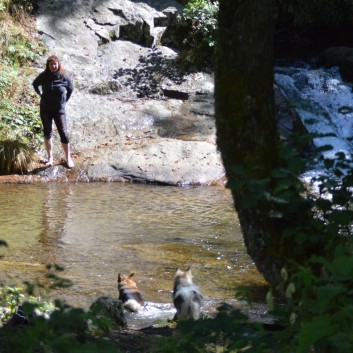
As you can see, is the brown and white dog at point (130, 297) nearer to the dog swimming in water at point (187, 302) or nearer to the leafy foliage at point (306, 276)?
the dog swimming in water at point (187, 302)

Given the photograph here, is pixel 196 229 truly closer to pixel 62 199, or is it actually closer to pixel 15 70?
pixel 62 199

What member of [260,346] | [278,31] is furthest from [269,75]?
[278,31]

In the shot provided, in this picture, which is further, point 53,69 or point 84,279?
point 53,69

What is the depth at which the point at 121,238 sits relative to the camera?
925 cm

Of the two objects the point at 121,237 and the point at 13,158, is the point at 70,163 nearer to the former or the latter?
the point at 13,158

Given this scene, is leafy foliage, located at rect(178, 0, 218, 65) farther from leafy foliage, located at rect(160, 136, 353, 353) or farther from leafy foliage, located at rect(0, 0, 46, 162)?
leafy foliage, located at rect(160, 136, 353, 353)

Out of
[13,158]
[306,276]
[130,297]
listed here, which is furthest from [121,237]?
[306,276]

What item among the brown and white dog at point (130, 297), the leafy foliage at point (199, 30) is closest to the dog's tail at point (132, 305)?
the brown and white dog at point (130, 297)

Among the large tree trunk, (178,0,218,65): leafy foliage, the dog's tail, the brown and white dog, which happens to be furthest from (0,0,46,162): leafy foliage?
the large tree trunk

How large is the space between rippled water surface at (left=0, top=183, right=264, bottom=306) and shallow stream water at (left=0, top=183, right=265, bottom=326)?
0.03 ft

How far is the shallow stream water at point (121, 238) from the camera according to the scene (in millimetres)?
7441

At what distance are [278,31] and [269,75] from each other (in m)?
17.0

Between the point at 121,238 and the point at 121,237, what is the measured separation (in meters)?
0.05

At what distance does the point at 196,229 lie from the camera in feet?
32.2
